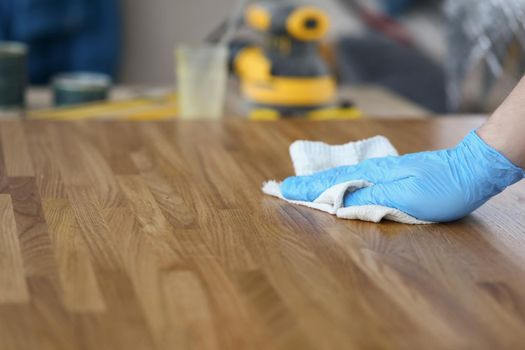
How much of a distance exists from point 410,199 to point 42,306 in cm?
51

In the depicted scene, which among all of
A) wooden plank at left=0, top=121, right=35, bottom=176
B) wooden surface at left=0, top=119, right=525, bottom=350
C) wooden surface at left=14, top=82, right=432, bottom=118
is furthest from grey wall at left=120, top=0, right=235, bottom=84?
wooden surface at left=0, top=119, right=525, bottom=350

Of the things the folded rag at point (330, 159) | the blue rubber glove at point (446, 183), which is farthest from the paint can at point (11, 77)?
the blue rubber glove at point (446, 183)

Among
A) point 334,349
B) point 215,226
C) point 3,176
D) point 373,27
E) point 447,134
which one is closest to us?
point 334,349

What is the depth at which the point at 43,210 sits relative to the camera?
1274mm

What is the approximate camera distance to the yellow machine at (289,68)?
2.73 metres

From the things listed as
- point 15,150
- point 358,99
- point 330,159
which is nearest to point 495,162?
point 330,159

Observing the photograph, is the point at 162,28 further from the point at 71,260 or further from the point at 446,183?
the point at 71,260

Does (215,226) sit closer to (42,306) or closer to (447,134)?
(42,306)

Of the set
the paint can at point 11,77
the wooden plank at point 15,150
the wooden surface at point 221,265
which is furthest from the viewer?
the paint can at point 11,77

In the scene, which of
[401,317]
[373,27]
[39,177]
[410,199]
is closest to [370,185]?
[410,199]

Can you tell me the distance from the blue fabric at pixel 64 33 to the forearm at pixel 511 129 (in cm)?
288

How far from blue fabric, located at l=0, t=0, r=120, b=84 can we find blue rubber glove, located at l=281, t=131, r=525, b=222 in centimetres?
282

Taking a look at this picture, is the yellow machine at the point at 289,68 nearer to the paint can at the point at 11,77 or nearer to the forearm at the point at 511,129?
the paint can at the point at 11,77

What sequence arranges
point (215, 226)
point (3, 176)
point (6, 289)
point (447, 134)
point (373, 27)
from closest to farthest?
point (6, 289)
point (215, 226)
point (3, 176)
point (447, 134)
point (373, 27)
